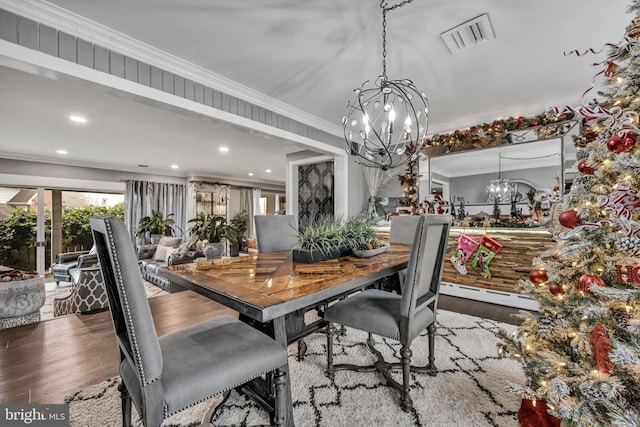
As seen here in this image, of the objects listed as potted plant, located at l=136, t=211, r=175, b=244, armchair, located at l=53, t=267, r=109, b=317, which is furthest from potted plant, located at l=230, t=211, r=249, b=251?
armchair, located at l=53, t=267, r=109, b=317

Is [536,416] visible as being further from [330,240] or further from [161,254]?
[161,254]

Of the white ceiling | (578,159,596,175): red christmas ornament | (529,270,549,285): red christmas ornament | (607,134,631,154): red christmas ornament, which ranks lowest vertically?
(529,270,549,285): red christmas ornament

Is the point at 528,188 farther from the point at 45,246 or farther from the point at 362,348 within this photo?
the point at 45,246

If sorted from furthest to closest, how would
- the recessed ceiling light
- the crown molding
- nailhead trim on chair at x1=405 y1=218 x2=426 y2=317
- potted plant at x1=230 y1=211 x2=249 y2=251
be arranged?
1. potted plant at x1=230 y1=211 x2=249 y2=251
2. the recessed ceiling light
3. the crown molding
4. nailhead trim on chair at x1=405 y1=218 x2=426 y2=317

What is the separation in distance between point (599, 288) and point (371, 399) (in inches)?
47.2

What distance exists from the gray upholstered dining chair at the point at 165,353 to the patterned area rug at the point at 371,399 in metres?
0.40

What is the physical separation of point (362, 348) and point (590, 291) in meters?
1.49

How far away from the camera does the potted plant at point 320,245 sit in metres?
1.74

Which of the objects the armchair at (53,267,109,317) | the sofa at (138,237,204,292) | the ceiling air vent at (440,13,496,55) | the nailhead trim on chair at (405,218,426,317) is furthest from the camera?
the sofa at (138,237,204,292)

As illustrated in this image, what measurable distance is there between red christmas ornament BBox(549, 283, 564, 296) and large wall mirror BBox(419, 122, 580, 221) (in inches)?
99.1

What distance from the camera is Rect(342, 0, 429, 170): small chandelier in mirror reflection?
180 centimetres

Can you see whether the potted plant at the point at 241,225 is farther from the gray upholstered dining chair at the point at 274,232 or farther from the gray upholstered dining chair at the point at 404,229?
the gray upholstered dining chair at the point at 404,229

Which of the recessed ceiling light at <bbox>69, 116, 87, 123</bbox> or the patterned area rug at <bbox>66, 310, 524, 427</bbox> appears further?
the recessed ceiling light at <bbox>69, 116, 87, 123</bbox>

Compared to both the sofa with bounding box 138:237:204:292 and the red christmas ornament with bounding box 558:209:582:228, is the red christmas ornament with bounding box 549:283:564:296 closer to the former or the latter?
the red christmas ornament with bounding box 558:209:582:228
